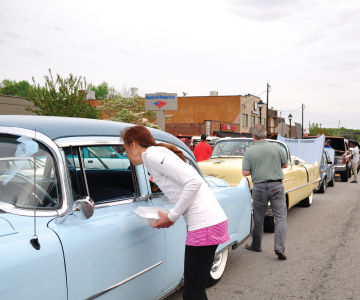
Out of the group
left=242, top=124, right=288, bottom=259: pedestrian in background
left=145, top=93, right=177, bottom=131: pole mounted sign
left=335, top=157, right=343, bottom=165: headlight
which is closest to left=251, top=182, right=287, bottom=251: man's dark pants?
left=242, top=124, right=288, bottom=259: pedestrian in background

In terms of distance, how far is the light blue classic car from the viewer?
1.92 meters

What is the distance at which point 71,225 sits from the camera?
7.29 ft

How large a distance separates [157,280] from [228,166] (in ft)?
14.9

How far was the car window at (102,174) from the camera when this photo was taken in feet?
8.20

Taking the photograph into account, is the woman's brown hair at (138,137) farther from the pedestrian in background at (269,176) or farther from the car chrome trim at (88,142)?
the pedestrian in background at (269,176)

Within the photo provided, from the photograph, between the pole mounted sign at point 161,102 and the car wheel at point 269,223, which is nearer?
the car wheel at point 269,223

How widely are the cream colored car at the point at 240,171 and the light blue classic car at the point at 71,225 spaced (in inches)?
158

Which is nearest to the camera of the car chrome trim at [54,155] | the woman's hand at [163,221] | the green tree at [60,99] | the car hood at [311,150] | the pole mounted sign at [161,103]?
the car chrome trim at [54,155]

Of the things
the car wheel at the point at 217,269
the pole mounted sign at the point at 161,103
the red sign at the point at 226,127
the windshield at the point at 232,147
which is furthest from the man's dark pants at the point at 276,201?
the red sign at the point at 226,127

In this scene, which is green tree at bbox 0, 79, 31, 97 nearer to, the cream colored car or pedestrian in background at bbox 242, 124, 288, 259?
the cream colored car

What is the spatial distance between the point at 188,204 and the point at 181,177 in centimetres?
18

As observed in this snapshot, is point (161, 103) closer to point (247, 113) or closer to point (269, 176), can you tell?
point (269, 176)

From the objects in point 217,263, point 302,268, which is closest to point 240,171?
point 302,268

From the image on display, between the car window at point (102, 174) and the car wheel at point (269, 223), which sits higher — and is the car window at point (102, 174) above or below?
above
